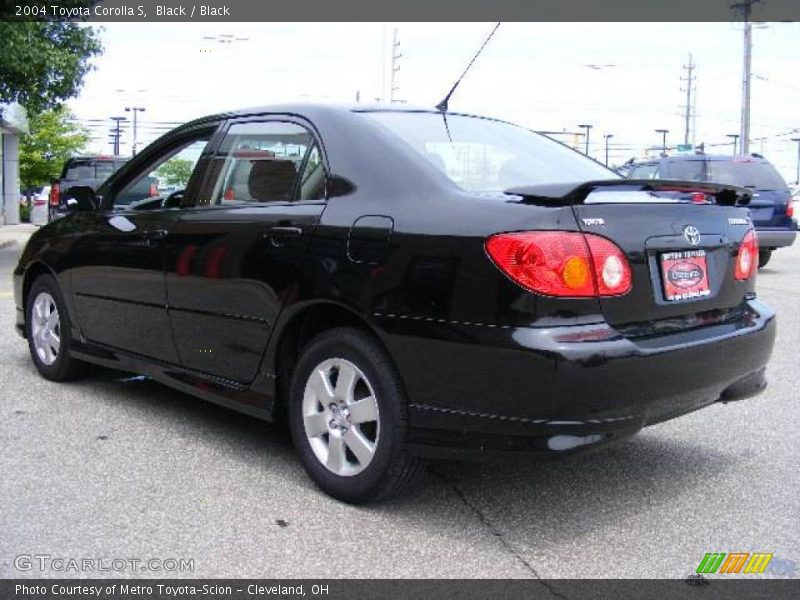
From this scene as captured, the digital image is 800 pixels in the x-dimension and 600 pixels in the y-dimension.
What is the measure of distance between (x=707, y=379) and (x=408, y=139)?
1541 mm

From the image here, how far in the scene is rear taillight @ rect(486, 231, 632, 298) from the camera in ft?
9.87

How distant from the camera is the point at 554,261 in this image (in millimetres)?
3018

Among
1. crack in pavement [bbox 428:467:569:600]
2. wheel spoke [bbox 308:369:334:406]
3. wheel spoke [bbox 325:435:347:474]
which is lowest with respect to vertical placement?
crack in pavement [bbox 428:467:569:600]

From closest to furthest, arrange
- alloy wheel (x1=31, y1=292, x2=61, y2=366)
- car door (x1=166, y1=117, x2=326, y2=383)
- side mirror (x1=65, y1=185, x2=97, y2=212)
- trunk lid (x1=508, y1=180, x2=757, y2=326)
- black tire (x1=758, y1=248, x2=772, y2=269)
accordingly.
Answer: trunk lid (x1=508, y1=180, x2=757, y2=326)
car door (x1=166, y1=117, x2=326, y2=383)
side mirror (x1=65, y1=185, x2=97, y2=212)
alloy wheel (x1=31, y1=292, x2=61, y2=366)
black tire (x1=758, y1=248, x2=772, y2=269)

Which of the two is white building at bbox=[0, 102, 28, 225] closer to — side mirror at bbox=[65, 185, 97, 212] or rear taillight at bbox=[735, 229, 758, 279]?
side mirror at bbox=[65, 185, 97, 212]

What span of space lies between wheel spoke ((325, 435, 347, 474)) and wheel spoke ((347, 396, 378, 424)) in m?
0.13

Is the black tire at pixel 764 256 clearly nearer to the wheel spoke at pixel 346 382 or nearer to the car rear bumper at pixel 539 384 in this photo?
the car rear bumper at pixel 539 384

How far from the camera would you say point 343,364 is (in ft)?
11.5

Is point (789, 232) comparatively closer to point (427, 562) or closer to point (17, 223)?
point (427, 562)

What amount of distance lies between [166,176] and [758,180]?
10.7m

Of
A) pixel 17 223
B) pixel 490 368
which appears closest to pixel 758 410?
pixel 490 368

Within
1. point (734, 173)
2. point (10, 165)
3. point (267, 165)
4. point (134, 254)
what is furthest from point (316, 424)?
point (10, 165)

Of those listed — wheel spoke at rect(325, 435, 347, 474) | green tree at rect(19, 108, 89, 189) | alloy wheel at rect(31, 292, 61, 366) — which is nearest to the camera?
wheel spoke at rect(325, 435, 347, 474)

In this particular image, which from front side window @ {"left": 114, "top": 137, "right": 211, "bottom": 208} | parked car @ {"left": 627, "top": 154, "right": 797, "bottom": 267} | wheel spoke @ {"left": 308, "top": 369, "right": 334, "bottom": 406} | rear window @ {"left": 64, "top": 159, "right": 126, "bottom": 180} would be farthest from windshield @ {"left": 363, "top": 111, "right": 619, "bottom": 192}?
rear window @ {"left": 64, "top": 159, "right": 126, "bottom": 180}
